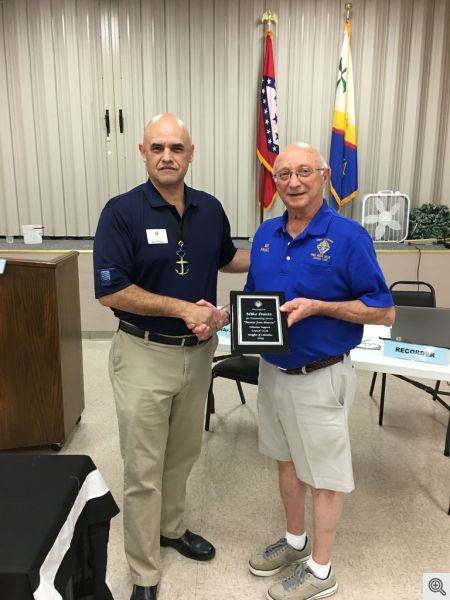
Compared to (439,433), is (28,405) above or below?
above

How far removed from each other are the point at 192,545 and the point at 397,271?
129 inches

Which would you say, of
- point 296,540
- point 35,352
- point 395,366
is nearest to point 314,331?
point 395,366

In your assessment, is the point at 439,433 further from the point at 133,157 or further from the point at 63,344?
the point at 133,157

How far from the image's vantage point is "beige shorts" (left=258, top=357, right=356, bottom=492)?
160 centimetres

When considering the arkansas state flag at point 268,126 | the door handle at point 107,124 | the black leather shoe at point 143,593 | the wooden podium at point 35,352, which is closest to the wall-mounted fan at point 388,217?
the arkansas state flag at point 268,126

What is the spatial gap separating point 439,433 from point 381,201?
2497 mm

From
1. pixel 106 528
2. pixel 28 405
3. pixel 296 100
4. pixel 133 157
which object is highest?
pixel 296 100

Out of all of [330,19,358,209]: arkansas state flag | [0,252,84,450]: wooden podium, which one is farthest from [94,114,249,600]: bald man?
[330,19,358,209]: arkansas state flag

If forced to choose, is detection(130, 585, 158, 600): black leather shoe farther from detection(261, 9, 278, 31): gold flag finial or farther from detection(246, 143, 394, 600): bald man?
detection(261, 9, 278, 31): gold flag finial

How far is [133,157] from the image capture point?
15.6 ft

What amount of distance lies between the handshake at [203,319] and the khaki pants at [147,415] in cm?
11

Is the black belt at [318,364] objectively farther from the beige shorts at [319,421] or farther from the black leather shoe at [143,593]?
the black leather shoe at [143,593]

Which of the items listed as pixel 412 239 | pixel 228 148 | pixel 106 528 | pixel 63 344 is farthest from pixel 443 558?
pixel 228 148

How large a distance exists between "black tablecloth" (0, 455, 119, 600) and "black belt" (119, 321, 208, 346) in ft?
1.60
